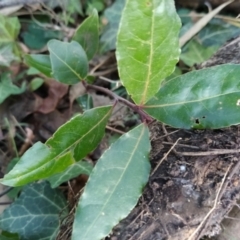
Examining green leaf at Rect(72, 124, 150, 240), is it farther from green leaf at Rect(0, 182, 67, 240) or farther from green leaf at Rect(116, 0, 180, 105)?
green leaf at Rect(0, 182, 67, 240)

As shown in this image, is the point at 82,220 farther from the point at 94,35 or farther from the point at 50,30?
the point at 50,30

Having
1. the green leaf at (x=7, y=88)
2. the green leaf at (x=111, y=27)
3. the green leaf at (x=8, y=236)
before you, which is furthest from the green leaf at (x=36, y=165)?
the green leaf at (x=111, y=27)

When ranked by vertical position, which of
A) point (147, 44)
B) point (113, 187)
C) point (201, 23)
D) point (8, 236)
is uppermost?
point (147, 44)

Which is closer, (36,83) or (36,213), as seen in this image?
(36,213)

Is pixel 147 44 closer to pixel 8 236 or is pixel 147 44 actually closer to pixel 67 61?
pixel 67 61

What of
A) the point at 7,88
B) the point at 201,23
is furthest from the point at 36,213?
the point at 201,23

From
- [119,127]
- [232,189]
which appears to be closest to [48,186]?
[119,127]
